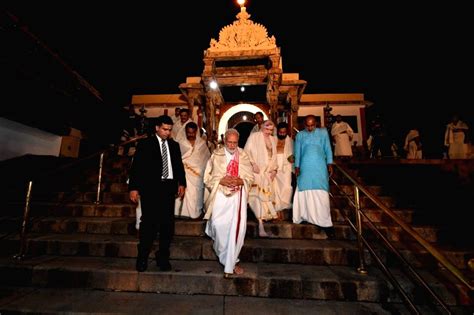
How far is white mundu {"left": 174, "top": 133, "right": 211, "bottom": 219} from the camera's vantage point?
A: 445 centimetres

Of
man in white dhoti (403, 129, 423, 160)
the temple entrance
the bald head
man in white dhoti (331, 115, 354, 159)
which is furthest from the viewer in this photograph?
the temple entrance

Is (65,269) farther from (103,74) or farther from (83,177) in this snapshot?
(103,74)

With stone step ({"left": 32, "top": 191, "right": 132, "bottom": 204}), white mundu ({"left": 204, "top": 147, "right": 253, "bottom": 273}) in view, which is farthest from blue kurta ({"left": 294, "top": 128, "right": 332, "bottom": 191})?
stone step ({"left": 32, "top": 191, "right": 132, "bottom": 204})

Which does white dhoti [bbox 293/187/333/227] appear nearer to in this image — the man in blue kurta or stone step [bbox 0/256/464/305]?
the man in blue kurta

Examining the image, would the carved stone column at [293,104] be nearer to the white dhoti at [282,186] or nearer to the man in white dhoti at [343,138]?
the man in white dhoti at [343,138]

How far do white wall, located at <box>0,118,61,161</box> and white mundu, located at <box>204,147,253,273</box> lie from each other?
674cm

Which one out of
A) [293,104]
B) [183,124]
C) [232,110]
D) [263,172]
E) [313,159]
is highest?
[232,110]

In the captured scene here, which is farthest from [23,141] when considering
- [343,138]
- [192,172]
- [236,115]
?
[343,138]

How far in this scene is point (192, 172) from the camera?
467 cm

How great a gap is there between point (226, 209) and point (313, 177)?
1.95 m

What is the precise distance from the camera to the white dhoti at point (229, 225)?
9.56 ft

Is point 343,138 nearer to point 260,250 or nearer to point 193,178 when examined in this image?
point 193,178

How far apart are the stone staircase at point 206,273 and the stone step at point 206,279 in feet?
0.04

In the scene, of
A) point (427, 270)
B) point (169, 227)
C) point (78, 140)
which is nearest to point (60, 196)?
point (169, 227)
